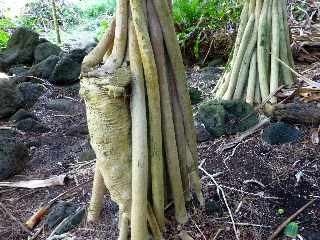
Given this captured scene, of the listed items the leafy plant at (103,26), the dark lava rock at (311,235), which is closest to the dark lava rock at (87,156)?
the dark lava rock at (311,235)

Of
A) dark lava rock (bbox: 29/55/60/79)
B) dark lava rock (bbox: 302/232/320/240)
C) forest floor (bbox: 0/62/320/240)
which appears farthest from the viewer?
dark lava rock (bbox: 29/55/60/79)

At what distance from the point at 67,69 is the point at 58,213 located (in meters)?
3.85

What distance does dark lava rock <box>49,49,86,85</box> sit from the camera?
266 inches

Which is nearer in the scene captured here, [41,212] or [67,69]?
[41,212]

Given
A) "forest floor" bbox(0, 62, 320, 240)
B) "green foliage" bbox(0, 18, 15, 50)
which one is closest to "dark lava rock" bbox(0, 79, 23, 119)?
"forest floor" bbox(0, 62, 320, 240)

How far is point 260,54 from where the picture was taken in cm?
450

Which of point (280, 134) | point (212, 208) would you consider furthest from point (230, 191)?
point (280, 134)

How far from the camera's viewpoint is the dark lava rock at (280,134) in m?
3.91

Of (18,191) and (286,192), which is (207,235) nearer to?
(286,192)

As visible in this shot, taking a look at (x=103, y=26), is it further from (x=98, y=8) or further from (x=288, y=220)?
(x=288, y=220)

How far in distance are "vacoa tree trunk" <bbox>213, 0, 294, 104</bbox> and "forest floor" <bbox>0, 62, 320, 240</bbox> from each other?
0.65 meters

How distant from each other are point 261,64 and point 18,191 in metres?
2.66

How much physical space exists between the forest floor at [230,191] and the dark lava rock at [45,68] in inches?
96.4

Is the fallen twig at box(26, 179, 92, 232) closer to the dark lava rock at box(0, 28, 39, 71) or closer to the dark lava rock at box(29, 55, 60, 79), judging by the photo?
the dark lava rock at box(29, 55, 60, 79)
